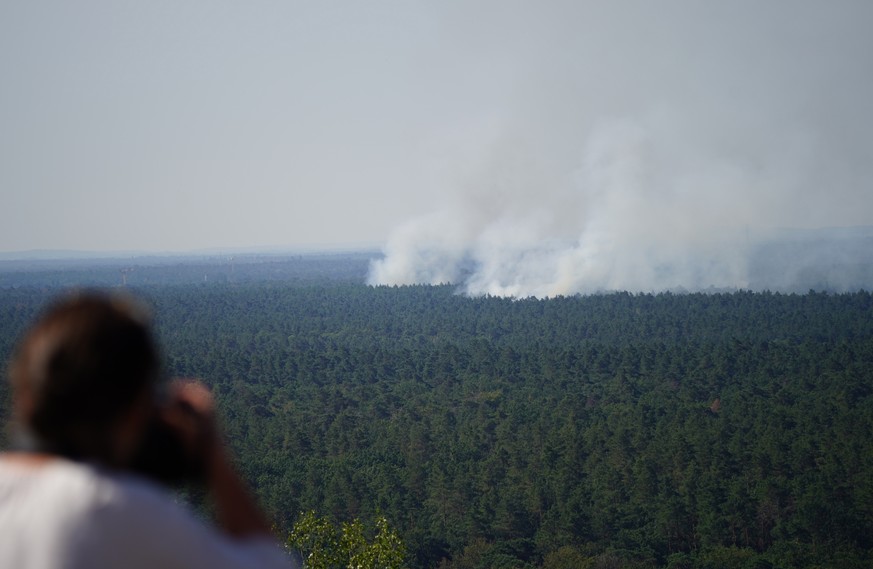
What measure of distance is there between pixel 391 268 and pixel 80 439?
171548 millimetres

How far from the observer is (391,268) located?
173250mm

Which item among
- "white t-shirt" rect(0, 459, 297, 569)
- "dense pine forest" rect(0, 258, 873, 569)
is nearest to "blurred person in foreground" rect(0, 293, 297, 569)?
"white t-shirt" rect(0, 459, 297, 569)

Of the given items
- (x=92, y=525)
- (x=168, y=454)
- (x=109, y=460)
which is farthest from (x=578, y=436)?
(x=92, y=525)

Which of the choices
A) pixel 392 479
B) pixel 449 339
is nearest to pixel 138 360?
pixel 392 479

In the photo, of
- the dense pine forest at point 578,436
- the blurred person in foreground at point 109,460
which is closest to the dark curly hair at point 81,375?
the blurred person in foreground at point 109,460

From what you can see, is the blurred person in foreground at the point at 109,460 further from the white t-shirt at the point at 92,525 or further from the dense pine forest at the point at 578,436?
the dense pine forest at the point at 578,436

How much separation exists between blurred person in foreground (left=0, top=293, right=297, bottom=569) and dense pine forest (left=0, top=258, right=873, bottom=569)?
33888 millimetres

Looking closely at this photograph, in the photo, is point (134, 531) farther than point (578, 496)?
No

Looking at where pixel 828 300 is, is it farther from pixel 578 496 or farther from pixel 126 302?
pixel 126 302

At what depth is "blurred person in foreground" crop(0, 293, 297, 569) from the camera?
1.77 m

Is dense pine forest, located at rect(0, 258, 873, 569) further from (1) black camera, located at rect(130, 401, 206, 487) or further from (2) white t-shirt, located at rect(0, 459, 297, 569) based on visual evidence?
(2) white t-shirt, located at rect(0, 459, 297, 569)

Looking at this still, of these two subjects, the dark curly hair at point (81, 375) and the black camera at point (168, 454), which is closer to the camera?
the dark curly hair at point (81, 375)

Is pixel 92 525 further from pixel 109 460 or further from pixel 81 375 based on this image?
pixel 81 375

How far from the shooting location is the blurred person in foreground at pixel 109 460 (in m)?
1.77
